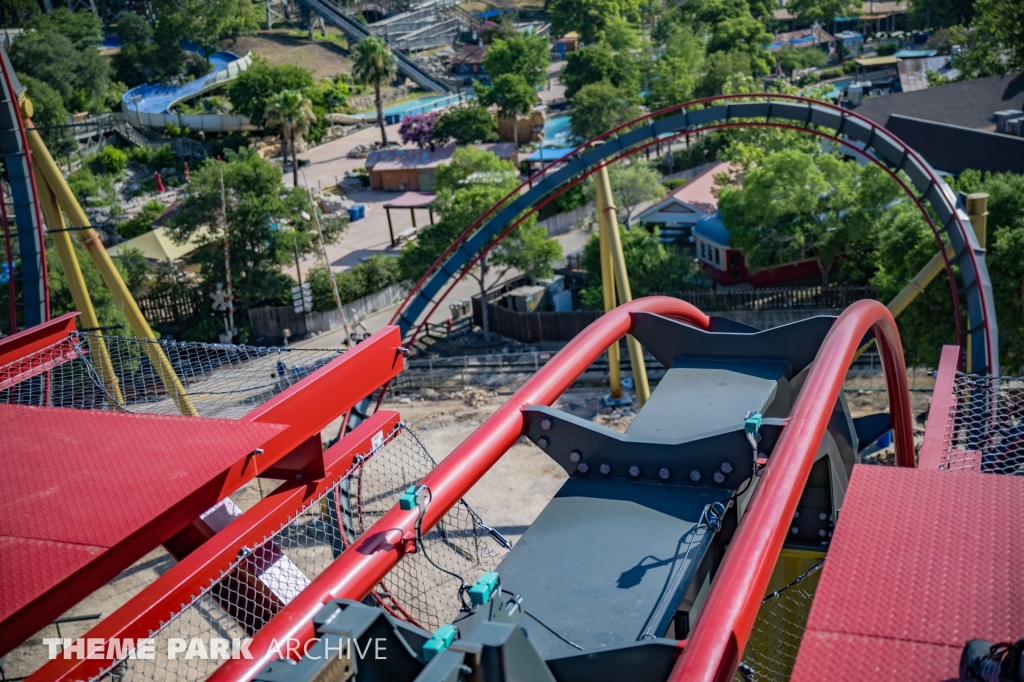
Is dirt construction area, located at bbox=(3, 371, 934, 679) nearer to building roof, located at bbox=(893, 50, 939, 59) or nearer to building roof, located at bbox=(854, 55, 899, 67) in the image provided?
building roof, located at bbox=(893, 50, 939, 59)

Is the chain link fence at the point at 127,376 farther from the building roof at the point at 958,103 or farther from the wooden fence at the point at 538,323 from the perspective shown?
the building roof at the point at 958,103

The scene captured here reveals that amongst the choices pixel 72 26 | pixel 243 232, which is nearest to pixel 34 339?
pixel 243 232

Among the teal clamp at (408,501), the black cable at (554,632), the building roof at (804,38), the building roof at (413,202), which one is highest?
the building roof at (804,38)

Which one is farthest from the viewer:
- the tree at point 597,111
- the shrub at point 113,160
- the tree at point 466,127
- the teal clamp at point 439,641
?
the shrub at point 113,160

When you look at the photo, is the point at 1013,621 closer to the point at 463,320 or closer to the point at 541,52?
the point at 463,320

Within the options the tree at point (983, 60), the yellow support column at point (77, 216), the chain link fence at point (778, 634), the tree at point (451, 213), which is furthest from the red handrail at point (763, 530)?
the tree at point (983, 60)
